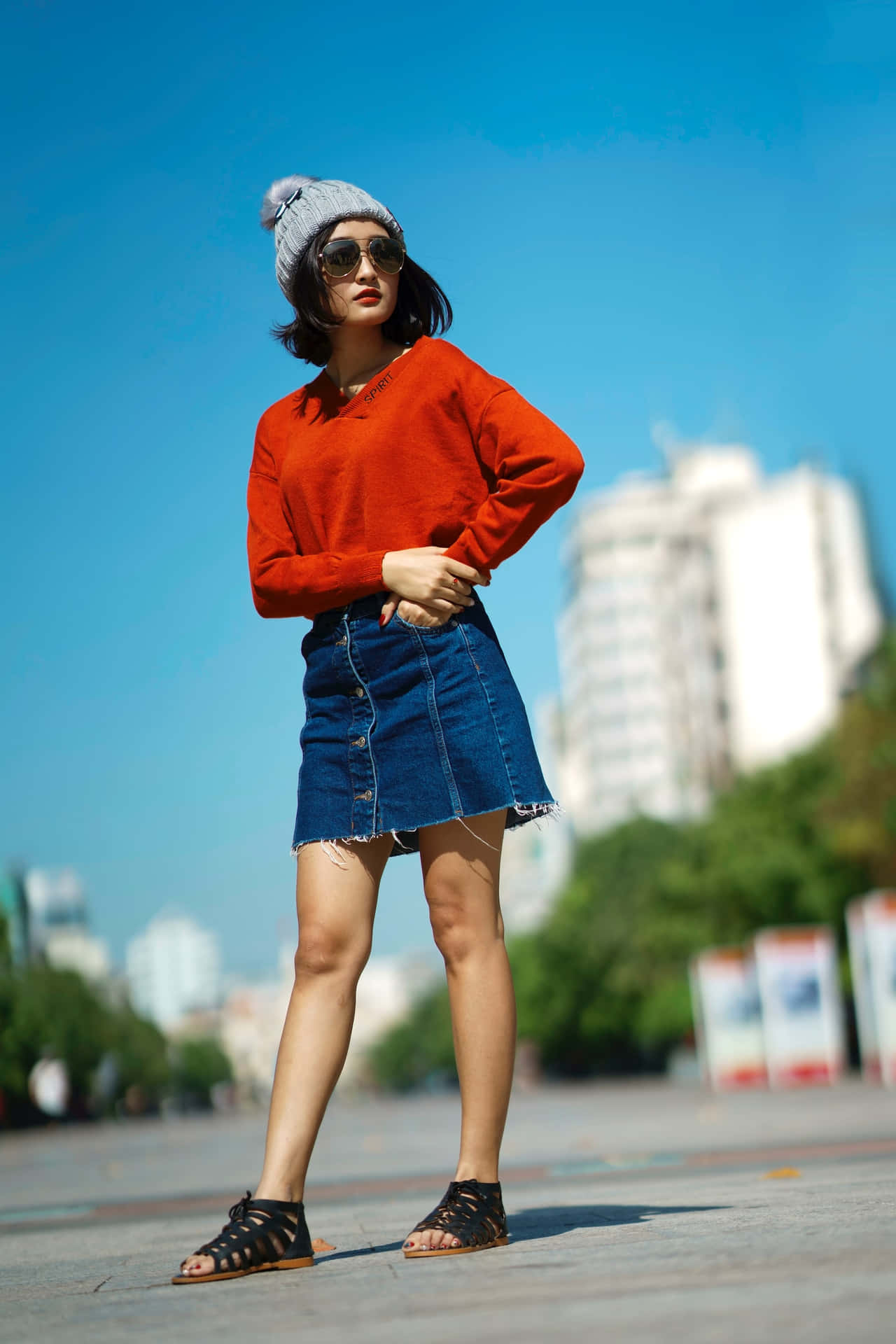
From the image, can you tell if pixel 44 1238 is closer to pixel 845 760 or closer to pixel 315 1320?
pixel 315 1320

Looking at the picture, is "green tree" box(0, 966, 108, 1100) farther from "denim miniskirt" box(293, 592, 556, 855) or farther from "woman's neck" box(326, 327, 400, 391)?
"denim miniskirt" box(293, 592, 556, 855)

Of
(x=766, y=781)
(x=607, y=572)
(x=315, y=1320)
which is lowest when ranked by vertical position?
(x=315, y=1320)

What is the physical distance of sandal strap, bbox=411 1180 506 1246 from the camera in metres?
3.71

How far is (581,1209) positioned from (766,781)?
1721 inches

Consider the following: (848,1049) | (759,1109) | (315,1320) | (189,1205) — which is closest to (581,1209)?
(315,1320)

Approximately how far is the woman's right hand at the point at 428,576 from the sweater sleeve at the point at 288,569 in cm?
4

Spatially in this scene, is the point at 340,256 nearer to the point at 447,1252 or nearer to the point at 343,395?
the point at 343,395

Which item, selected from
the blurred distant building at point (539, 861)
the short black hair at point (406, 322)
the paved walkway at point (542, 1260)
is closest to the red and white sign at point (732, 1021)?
the paved walkway at point (542, 1260)

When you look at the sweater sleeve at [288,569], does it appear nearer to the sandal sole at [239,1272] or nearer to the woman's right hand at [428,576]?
the woman's right hand at [428,576]

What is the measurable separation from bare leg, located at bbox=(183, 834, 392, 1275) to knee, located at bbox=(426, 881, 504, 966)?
6.1 inches

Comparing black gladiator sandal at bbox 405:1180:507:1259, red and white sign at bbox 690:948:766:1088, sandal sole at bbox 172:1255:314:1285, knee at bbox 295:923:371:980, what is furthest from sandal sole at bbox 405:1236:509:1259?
red and white sign at bbox 690:948:766:1088

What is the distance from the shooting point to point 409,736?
399cm

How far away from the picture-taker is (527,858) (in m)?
181

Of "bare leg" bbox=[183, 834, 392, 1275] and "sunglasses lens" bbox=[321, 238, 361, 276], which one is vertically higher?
"sunglasses lens" bbox=[321, 238, 361, 276]
